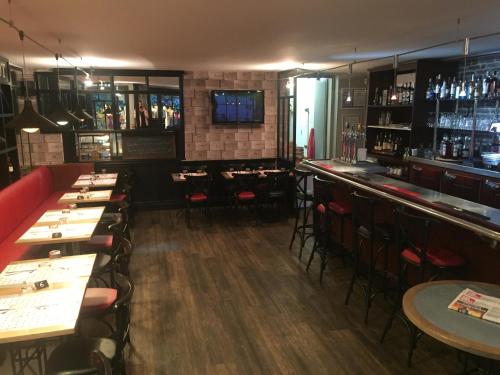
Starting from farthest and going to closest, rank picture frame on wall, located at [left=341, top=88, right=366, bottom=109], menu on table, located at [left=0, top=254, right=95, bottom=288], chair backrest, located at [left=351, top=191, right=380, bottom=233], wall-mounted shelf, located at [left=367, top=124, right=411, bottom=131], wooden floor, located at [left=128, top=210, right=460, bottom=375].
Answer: picture frame on wall, located at [left=341, top=88, right=366, bottom=109] → wall-mounted shelf, located at [left=367, top=124, right=411, bottom=131] → chair backrest, located at [left=351, top=191, right=380, bottom=233] → wooden floor, located at [left=128, top=210, right=460, bottom=375] → menu on table, located at [left=0, top=254, right=95, bottom=288]

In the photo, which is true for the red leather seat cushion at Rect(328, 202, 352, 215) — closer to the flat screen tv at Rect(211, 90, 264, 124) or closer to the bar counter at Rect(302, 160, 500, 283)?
the bar counter at Rect(302, 160, 500, 283)

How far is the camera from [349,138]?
5.76 m

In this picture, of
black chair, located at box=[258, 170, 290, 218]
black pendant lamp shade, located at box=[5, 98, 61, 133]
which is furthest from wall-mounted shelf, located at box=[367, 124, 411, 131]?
black pendant lamp shade, located at box=[5, 98, 61, 133]

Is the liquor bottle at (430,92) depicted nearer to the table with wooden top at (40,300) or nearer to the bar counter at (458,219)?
the bar counter at (458,219)

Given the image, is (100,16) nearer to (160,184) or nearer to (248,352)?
(248,352)

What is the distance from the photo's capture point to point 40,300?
95.7 inches

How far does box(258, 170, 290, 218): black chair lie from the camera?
7332 millimetres

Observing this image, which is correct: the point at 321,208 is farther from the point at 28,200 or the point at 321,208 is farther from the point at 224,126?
the point at 28,200

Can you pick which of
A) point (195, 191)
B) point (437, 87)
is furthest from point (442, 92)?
point (195, 191)

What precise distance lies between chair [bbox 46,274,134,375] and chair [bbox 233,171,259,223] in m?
4.66

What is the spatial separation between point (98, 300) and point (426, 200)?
109 inches

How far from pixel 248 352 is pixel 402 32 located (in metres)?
3.25

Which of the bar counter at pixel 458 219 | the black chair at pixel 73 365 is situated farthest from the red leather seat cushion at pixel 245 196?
the black chair at pixel 73 365

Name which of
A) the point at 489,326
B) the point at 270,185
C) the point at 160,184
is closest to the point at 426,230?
the point at 489,326
